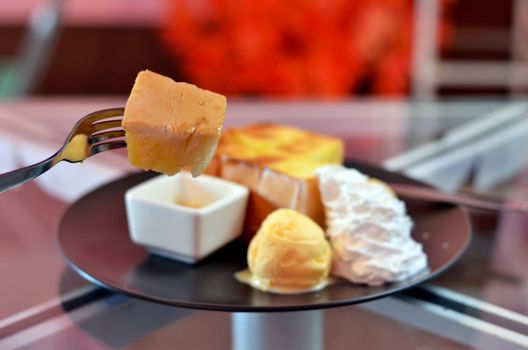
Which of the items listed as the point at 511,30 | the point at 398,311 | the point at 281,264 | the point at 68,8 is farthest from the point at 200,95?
the point at 68,8

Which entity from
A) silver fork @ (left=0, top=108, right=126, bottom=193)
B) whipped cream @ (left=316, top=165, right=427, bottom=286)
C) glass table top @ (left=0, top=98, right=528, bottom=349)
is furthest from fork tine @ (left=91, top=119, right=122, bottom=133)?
whipped cream @ (left=316, top=165, right=427, bottom=286)

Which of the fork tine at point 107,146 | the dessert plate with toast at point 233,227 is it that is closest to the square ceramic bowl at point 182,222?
the dessert plate with toast at point 233,227

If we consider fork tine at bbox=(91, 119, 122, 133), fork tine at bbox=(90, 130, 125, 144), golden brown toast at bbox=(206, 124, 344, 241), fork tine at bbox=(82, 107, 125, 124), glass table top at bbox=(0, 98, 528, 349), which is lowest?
glass table top at bbox=(0, 98, 528, 349)

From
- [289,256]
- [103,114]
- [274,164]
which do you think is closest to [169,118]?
[103,114]

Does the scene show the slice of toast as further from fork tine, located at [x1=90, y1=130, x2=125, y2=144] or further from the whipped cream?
the whipped cream

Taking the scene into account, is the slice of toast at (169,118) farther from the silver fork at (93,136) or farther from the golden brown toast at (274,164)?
the golden brown toast at (274,164)

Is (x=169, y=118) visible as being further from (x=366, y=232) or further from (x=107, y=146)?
(x=366, y=232)
